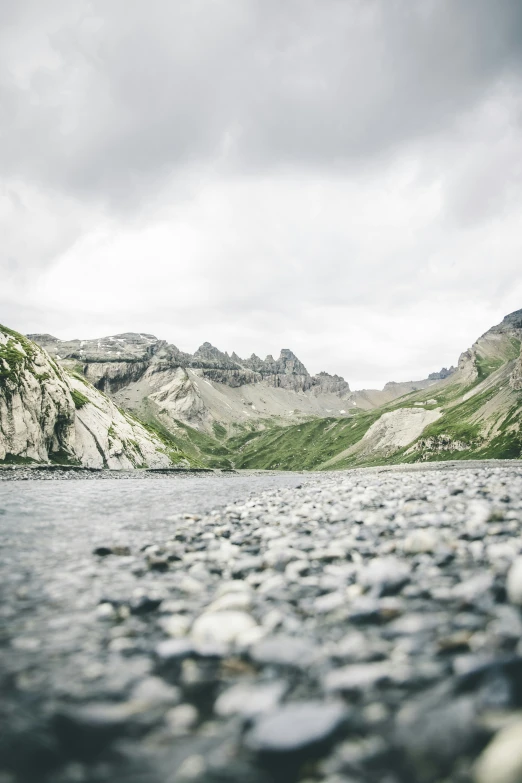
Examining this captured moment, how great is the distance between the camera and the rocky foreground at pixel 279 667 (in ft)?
9.45

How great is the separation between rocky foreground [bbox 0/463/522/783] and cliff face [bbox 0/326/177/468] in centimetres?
6959

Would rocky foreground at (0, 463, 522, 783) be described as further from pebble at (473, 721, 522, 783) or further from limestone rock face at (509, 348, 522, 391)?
limestone rock face at (509, 348, 522, 391)

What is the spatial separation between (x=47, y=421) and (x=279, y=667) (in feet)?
267

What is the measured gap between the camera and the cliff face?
2707 inches

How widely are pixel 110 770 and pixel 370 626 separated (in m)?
2.90

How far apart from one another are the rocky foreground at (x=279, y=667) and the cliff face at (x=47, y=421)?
69.6 meters

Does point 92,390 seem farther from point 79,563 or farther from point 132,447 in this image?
point 79,563

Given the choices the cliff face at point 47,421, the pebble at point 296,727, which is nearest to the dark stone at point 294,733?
the pebble at point 296,727

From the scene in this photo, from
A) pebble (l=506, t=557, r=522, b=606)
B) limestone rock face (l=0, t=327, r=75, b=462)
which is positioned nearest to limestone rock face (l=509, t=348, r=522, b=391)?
limestone rock face (l=0, t=327, r=75, b=462)

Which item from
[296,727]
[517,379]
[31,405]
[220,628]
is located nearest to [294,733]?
[296,727]

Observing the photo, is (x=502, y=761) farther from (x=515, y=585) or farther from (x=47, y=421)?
(x=47, y=421)

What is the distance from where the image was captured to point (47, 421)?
75.2m

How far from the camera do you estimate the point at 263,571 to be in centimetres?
706

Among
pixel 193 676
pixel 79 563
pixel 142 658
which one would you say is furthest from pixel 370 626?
pixel 79 563
